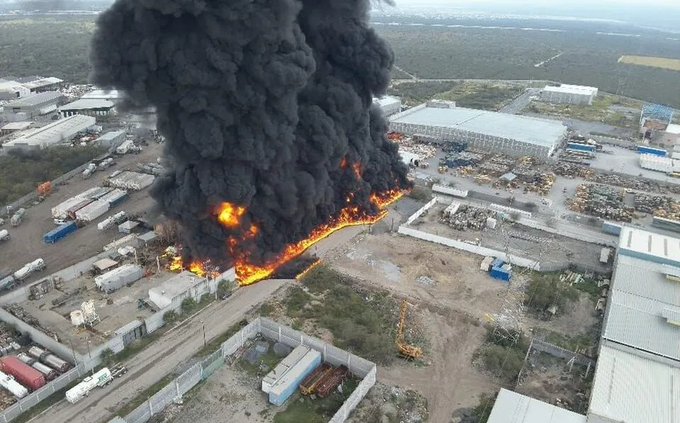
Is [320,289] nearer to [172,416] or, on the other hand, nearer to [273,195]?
[273,195]

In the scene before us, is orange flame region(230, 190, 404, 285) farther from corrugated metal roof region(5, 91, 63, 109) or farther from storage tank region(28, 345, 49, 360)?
corrugated metal roof region(5, 91, 63, 109)

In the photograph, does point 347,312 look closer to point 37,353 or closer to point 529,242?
point 37,353

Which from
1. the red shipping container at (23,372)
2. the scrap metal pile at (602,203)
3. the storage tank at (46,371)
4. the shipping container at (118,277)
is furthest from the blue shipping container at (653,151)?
the red shipping container at (23,372)

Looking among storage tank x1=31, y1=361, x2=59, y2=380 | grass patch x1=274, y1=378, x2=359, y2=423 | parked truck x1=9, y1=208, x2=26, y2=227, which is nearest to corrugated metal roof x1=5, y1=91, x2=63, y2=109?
parked truck x1=9, y1=208, x2=26, y2=227

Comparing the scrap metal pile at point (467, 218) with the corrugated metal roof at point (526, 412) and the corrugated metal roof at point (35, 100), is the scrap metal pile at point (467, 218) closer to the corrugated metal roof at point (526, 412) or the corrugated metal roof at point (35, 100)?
the corrugated metal roof at point (526, 412)

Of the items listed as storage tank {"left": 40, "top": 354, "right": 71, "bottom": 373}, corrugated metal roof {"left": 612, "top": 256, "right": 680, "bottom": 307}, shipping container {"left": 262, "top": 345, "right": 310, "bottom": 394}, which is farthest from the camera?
corrugated metal roof {"left": 612, "top": 256, "right": 680, "bottom": 307}

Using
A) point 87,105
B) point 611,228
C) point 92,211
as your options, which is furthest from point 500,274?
point 87,105
